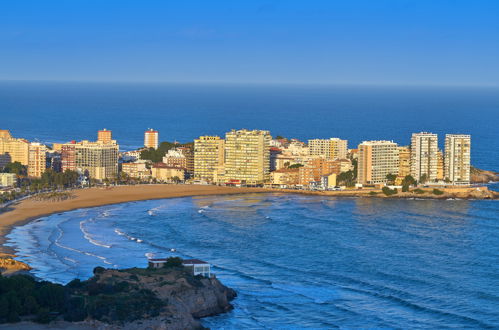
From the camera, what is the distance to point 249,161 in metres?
72.7

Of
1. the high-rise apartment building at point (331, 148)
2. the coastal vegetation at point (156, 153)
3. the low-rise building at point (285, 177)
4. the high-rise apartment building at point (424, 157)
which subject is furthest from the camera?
the coastal vegetation at point (156, 153)

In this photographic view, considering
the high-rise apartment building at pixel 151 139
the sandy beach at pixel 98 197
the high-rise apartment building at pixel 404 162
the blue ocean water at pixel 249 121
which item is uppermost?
the blue ocean water at pixel 249 121

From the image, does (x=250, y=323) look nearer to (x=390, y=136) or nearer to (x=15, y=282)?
(x=15, y=282)

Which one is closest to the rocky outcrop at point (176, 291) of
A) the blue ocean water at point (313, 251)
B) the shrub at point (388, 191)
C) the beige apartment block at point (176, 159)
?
the blue ocean water at point (313, 251)

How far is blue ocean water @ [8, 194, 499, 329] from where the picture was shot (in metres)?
33.6

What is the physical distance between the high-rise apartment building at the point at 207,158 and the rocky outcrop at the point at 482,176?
17.6m

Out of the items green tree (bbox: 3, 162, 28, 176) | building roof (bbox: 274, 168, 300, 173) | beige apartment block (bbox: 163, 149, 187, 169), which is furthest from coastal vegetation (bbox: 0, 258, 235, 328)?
beige apartment block (bbox: 163, 149, 187, 169)

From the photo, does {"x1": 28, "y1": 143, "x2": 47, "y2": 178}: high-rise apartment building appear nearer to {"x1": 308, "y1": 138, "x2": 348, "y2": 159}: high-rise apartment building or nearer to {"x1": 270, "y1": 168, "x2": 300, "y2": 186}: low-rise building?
{"x1": 270, "y1": 168, "x2": 300, "y2": 186}: low-rise building

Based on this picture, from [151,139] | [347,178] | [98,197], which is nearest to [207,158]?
[347,178]

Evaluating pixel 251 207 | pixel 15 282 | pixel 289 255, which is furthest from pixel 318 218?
pixel 15 282

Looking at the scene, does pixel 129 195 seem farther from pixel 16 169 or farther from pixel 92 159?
pixel 16 169

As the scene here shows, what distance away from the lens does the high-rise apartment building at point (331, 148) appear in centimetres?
7806

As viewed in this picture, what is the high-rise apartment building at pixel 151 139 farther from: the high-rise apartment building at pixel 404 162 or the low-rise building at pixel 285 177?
the high-rise apartment building at pixel 404 162

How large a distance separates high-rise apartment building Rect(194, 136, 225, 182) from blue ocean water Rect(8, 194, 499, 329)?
1023 cm
